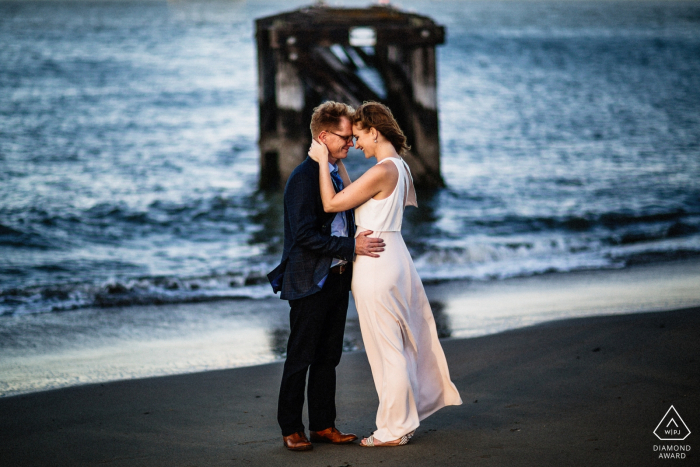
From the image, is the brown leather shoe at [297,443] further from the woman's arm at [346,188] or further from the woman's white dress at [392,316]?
the woman's arm at [346,188]

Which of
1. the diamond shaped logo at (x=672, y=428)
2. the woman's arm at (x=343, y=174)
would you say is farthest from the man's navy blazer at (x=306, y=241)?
the diamond shaped logo at (x=672, y=428)

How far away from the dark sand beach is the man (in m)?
0.24

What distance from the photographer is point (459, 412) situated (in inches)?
162

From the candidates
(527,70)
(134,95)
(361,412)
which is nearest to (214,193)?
(361,412)

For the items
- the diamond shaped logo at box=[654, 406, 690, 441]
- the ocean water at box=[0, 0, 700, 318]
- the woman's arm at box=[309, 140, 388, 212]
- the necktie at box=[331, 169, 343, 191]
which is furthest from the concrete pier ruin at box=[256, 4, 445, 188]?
the diamond shaped logo at box=[654, 406, 690, 441]

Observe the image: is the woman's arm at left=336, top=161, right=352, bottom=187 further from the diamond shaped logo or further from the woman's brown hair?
the diamond shaped logo

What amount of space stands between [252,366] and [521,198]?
342 inches

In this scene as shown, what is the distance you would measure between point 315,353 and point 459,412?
0.99 meters

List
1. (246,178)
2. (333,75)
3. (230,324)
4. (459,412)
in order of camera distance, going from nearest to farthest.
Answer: (459,412), (230,324), (333,75), (246,178)

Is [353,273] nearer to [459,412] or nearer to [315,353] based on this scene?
[315,353]

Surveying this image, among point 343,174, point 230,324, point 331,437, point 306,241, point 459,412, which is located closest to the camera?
point 306,241

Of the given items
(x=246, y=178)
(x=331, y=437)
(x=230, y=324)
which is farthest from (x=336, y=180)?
(x=246, y=178)

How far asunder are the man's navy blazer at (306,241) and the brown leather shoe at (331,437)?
75 centimetres

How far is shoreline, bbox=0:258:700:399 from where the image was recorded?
5.23 metres
